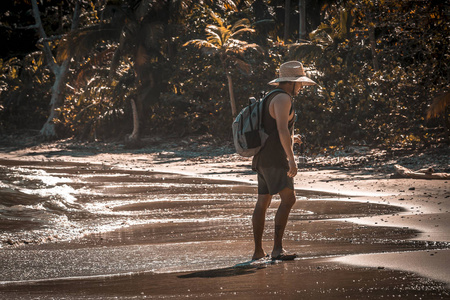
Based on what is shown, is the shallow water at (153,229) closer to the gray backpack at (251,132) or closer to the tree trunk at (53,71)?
the gray backpack at (251,132)

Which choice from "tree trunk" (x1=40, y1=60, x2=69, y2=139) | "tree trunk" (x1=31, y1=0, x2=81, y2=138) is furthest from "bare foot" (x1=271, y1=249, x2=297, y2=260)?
"tree trunk" (x1=40, y1=60, x2=69, y2=139)

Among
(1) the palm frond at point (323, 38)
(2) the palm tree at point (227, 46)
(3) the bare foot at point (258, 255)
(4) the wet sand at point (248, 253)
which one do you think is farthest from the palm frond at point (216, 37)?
(3) the bare foot at point (258, 255)

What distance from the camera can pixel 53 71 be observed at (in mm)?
31062

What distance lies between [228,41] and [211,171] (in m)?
9.06

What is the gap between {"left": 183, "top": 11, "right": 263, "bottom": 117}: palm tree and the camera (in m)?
24.5

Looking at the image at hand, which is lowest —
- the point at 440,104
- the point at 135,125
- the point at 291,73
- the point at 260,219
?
the point at 260,219

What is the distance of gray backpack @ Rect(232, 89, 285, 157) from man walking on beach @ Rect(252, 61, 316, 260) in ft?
0.14

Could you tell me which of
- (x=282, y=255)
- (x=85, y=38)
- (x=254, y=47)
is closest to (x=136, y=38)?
(x=85, y=38)

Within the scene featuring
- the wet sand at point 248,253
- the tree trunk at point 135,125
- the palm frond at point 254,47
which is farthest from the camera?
the tree trunk at point 135,125

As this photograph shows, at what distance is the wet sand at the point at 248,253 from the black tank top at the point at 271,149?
803 mm

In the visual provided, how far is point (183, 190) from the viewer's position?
12688 millimetres

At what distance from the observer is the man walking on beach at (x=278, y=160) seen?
5594 mm

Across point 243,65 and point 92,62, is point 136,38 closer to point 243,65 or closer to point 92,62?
point 92,62

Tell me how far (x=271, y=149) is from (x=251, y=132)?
0.73 feet
